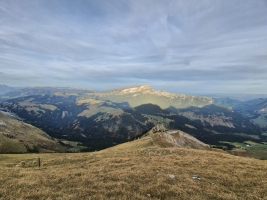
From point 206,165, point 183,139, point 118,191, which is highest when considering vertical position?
point 118,191

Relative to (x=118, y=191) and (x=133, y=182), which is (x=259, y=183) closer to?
(x=133, y=182)

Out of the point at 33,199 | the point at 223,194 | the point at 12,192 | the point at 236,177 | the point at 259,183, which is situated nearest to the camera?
the point at 33,199

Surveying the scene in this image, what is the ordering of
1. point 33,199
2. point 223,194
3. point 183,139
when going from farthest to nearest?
1. point 183,139
2. point 223,194
3. point 33,199

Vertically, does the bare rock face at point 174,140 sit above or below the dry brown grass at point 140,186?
below

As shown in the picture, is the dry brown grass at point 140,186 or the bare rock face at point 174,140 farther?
the bare rock face at point 174,140

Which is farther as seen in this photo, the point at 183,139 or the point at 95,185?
the point at 183,139

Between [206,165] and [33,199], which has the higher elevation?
[33,199]

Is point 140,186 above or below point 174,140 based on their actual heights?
above

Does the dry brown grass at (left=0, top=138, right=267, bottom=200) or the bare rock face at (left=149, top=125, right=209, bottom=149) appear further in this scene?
the bare rock face at (left=149, top=125, right=209, bottom=149)

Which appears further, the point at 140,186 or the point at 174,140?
the point at 174,140

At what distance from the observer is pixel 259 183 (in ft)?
92.4

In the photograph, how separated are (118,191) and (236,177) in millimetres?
14363

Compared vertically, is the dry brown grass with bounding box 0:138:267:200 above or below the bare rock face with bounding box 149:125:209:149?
above

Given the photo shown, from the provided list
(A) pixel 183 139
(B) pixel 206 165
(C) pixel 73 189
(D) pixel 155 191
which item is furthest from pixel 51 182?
(A) pixel 183 139
